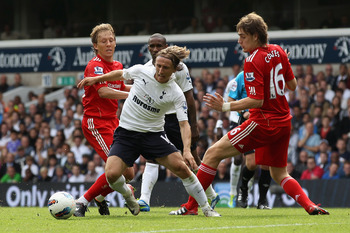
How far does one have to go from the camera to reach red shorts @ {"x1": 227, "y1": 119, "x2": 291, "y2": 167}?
830cm

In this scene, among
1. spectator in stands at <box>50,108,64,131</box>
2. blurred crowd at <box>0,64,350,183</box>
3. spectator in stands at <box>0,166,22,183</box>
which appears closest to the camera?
blurred crowd at <box>0,64,350,183</box>

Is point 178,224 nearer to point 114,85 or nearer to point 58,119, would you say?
point 114,85

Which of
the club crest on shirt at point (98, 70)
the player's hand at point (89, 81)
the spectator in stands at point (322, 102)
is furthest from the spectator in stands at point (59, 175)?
the player's hand at point (89, 81)

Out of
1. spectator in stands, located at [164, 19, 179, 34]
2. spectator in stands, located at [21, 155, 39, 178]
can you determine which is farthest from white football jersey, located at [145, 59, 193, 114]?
spectator in stands, located at [164, 19, 179, 34]

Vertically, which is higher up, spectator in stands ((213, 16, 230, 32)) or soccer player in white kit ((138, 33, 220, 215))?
spectator in stands ((213, 16, 230, 32))

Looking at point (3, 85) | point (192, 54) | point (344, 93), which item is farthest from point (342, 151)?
point (3, 85)

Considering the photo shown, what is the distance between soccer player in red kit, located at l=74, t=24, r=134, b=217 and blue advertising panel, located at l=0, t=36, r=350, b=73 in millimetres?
10371

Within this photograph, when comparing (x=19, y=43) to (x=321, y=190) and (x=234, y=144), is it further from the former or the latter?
(x=234, y=144)

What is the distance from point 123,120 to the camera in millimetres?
8250

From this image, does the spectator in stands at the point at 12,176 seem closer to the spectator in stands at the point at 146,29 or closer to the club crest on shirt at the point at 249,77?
the spectator in stands at the point at 146,29

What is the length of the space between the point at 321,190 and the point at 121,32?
10.4 meters

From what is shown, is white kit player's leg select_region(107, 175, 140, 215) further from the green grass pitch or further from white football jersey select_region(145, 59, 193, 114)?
white football jersey select_region(145, 59, 193, 114)

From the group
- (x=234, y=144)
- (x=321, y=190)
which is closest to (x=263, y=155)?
(x=234, y=144)

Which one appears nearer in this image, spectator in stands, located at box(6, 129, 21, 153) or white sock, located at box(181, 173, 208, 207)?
white sock, located at box(181, 173, 208, 207)
